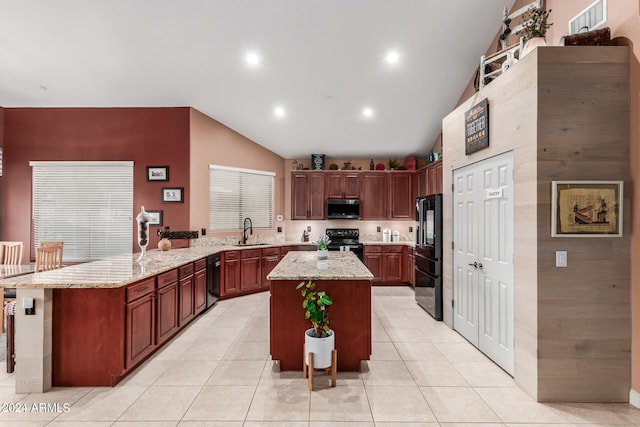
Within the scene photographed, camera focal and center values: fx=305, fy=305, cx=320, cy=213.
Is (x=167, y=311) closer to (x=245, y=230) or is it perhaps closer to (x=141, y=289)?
(x=141, y=289)

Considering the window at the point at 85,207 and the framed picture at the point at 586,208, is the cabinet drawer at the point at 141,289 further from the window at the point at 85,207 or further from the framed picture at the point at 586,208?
the framed picture at the point at 586,208

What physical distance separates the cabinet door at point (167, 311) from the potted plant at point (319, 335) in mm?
1624

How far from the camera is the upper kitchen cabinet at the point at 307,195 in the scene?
6.45 meters

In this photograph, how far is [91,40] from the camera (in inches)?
→ 140

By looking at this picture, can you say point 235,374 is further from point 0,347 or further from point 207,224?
point 207,224

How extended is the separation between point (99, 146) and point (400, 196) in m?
5.53

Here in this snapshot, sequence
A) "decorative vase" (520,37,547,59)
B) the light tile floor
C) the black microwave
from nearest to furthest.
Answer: the light tile floor < "decorative vase" (520,37,547,59) < the black microwave

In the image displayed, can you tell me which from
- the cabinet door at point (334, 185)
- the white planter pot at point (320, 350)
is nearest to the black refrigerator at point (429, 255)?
the cabinet door at point (334, 185)

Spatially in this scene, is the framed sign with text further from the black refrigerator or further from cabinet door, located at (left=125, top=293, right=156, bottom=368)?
cabinet door, located at (left=125, top=293, right=156, bottom=368)

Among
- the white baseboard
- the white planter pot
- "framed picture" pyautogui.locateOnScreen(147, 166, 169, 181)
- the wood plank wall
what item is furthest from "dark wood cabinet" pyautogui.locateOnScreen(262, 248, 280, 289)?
the white baseboard

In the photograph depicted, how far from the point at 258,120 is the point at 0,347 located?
14.2 feet

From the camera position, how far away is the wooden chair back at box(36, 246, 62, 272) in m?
3.84

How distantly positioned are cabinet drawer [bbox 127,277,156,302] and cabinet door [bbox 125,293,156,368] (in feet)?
0.12

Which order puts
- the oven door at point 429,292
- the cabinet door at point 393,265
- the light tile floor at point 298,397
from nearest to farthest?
the light tile floor at point 298,397 < the oven door at point 429,292 < the cabinet door at point 393,265
